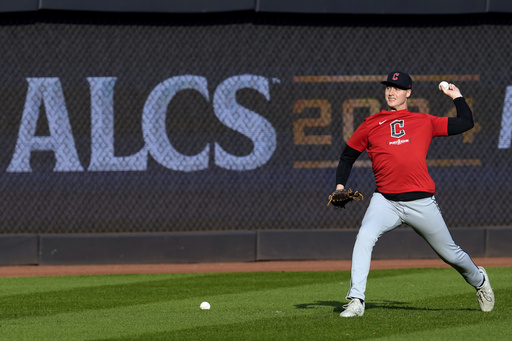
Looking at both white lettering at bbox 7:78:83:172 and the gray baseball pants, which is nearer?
the gray baseball pants

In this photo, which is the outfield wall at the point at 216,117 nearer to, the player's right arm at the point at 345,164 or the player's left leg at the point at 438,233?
the player's right arm at the point at 345,164

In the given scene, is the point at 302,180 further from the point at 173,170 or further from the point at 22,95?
the point at 22,95

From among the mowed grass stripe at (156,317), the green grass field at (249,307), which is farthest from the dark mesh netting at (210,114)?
the mowed grass stripe at (156,317)

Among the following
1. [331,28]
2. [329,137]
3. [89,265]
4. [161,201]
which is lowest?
[89,265]

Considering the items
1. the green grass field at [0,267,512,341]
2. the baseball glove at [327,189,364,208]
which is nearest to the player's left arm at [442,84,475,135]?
the baseball glove at [327,189,364,208]

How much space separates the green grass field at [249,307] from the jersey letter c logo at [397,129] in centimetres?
151

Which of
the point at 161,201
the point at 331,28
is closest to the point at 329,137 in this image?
the point at 331,28

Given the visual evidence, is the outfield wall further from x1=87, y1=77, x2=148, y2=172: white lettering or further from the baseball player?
the baseball player

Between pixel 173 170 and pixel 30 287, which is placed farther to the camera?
pixel 173 170

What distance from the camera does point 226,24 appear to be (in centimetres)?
1373

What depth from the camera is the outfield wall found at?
44.2 ft

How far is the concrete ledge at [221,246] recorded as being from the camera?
13.0 metres

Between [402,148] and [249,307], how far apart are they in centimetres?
209

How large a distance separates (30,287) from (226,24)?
5.03 metres
